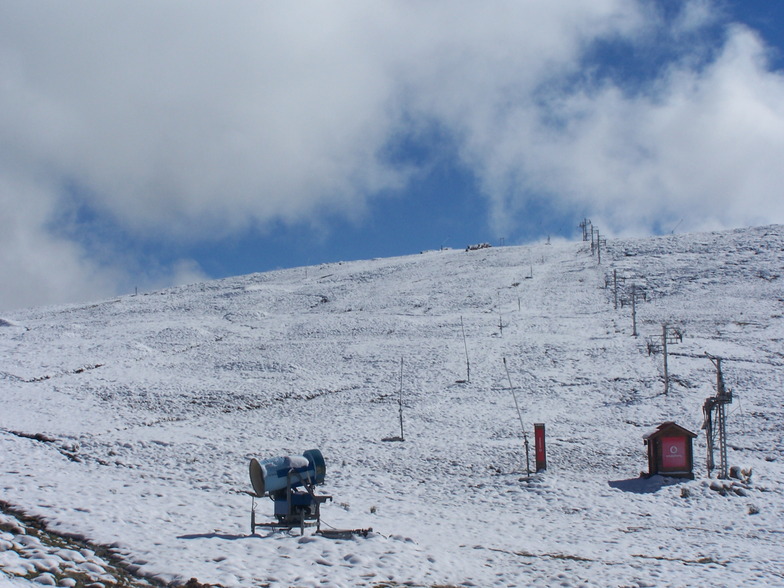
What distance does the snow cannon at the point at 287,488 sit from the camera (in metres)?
13.9

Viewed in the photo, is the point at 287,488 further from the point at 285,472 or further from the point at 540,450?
the point at 540,450

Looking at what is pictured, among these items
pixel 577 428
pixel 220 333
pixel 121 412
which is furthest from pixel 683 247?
pixel 121 412

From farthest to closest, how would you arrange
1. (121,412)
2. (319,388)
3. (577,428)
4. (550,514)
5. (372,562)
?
(319,388)
(121,412)
(577,428)
(550,514)
(372,562)

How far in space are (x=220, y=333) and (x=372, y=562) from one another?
4299 centimetres

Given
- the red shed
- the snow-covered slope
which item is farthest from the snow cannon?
the red shed

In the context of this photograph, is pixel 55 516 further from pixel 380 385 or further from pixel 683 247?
pixel 683 247

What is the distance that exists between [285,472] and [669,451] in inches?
514

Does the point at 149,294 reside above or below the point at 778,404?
above

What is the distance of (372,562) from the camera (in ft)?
38.8

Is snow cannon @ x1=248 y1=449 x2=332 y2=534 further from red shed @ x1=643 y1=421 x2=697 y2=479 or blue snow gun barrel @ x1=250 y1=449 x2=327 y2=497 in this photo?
red shed @ x1=643 y1=421 x2=697 y2=479

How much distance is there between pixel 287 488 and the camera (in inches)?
554

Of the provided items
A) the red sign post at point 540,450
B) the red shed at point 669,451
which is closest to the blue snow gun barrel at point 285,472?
the red sign post at point 540,450

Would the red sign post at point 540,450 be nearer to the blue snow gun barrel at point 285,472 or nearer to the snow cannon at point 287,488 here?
the blue snow gun barrel at point 285,472

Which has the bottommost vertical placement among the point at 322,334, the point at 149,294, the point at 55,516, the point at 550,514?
the point at 550,514
